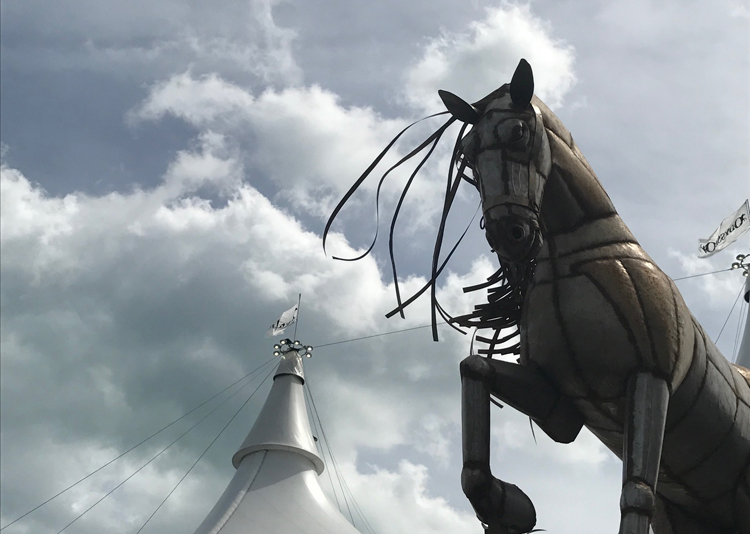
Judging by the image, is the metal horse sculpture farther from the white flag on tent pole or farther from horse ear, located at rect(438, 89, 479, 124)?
the white flag on tent pole

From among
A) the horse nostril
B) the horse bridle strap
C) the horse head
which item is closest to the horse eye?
the horse head

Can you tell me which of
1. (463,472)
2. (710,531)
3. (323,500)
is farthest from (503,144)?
(323,500)

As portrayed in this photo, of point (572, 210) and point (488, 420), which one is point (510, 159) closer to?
point (572, 210)

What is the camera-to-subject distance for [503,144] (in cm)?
328

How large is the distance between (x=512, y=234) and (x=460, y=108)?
2.34 feet

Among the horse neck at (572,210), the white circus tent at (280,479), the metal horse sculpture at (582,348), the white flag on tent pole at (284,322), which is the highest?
the white flag on tent pole at (284,322)

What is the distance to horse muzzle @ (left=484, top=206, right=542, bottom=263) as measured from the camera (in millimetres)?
3076

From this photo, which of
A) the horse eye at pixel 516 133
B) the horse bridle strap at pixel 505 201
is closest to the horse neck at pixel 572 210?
the horse eye at pixel 516 133

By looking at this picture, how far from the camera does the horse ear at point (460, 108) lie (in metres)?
3.50

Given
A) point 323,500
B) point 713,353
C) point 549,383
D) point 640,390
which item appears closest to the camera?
point 640,390

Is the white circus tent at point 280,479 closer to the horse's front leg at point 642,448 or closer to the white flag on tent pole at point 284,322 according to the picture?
the white flag on tent pole at point 284,322

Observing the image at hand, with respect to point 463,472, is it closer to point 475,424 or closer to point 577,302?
point 475,424

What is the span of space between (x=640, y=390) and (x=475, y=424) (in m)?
0.65

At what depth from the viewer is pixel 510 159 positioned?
326cm
